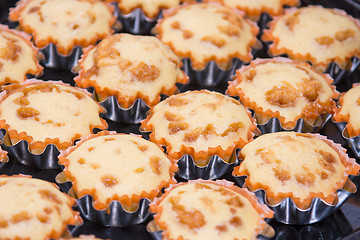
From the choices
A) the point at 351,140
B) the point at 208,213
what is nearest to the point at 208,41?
the point at 351,140

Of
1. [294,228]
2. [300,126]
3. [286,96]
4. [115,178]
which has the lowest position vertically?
[294,228]

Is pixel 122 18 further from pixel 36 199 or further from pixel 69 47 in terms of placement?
pixel 36 199

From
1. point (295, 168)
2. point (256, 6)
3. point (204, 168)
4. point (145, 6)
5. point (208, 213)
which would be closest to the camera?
point (208, 213)

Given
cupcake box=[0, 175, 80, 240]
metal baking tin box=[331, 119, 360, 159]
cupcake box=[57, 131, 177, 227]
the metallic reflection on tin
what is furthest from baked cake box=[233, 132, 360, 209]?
the metallic reflection on tin

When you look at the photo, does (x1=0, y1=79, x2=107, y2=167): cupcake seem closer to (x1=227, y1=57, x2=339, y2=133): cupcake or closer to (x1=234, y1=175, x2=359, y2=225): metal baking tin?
(x1=227, y1=57, x2=339, y2=133): cupcake

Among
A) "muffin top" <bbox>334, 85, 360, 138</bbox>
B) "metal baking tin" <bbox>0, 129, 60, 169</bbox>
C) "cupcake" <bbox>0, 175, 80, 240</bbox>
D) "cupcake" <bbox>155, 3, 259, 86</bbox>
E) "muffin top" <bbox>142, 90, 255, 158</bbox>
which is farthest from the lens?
"cupcake" <bbox>155, 3, 259, 86</bbox>

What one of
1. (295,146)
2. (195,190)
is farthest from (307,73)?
(195,190)

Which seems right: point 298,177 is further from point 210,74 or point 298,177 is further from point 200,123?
point 210,74

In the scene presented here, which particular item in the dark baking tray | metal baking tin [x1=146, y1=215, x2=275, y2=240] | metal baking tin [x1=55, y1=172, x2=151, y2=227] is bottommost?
the dark baking tray
